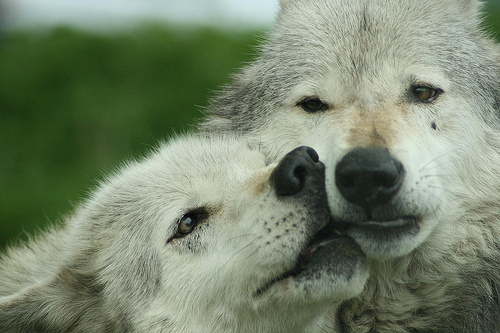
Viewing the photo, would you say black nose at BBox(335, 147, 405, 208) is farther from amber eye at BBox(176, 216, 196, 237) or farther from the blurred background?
the blurred background

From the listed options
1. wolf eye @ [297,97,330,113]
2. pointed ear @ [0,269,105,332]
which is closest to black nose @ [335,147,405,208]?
wolf eye @ [297,97,330,113]

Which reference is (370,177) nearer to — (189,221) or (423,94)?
(423,94)

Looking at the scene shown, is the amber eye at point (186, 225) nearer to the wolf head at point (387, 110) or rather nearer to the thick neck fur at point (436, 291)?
the wolf head at point (387, 110)

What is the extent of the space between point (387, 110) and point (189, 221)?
4.88ft

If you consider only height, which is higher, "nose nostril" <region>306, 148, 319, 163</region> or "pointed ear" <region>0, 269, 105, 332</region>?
"nose nostril" <region>306, 148, 319, 163</region>

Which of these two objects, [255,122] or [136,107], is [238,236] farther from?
[136,107]

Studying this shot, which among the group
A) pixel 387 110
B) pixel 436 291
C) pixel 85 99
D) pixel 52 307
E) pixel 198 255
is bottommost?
pixel 85 99

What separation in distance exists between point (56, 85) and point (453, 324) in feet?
23.4

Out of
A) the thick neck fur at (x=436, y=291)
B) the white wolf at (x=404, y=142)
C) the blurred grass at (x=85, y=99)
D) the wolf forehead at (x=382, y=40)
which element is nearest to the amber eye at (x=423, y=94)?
the white wolf at (x=404, y=142)

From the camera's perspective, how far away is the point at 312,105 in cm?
473

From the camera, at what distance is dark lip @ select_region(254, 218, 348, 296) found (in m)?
3.72

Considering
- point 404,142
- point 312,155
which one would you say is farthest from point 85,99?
point 404,142

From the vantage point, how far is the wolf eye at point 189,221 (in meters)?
4.24

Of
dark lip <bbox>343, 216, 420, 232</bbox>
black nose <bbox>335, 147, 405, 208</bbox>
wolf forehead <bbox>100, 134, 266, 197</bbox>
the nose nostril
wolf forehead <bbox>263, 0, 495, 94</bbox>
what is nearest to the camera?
black nose <bbox>335, 147, 405, 208</bbox>
